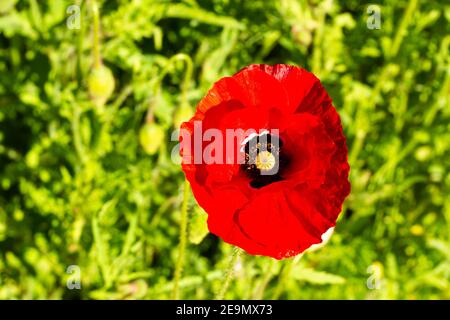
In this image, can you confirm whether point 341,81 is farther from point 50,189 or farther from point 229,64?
point 50,189

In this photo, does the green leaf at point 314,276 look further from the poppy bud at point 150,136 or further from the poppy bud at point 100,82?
the poppy bud at point 100,82

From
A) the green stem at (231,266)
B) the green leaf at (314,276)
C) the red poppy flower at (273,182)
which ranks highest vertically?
the red poppy flower at (273,182)

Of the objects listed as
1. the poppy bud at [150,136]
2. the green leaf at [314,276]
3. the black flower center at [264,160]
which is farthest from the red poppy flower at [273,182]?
the poppy bud at [150,136]

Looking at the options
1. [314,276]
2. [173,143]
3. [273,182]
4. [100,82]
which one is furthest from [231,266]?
[173,143]

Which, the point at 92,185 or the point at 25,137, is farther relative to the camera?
the point at 25,137

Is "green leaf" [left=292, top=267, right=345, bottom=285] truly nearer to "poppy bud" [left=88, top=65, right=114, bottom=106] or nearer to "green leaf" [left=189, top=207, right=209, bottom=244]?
"green leaf" [left=189, top=207, right=209, bottom=244]

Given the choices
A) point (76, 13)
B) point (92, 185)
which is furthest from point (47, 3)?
point (92, 185)
